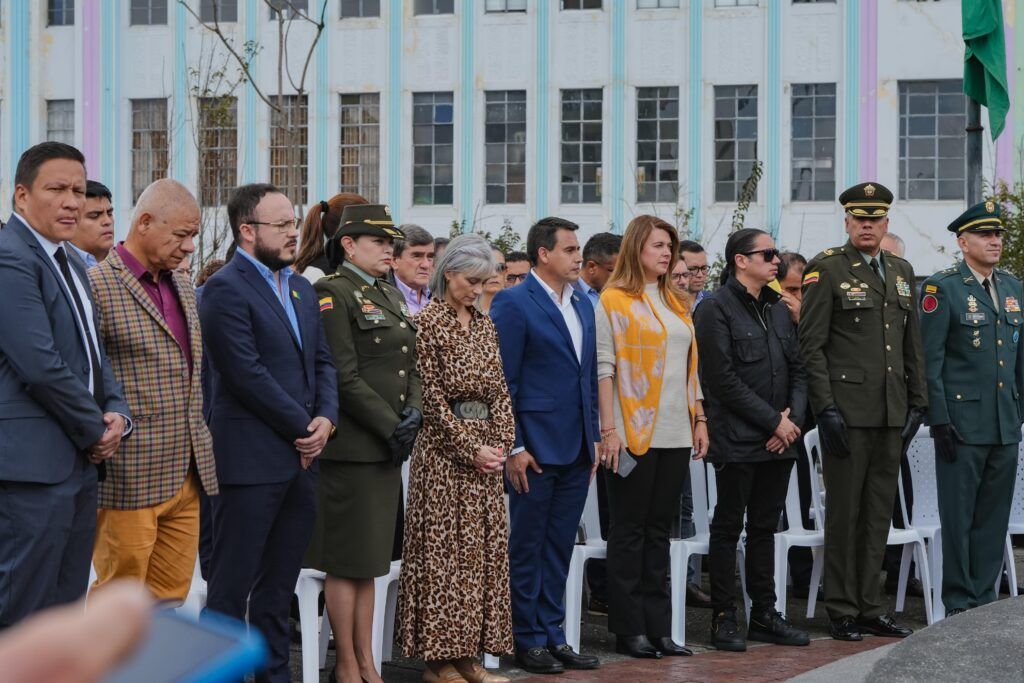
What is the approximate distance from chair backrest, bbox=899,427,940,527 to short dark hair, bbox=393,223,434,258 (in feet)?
10.8

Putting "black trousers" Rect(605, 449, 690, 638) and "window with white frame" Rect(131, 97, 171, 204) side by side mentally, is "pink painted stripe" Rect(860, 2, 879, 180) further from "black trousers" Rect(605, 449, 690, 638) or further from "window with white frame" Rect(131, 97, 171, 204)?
"black trousers" Rect(605, 449, 690, 638)

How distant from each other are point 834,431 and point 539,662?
2165mm

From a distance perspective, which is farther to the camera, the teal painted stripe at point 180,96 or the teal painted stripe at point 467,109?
the teal painted stripe at point 180,96

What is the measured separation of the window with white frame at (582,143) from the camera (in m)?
27.8

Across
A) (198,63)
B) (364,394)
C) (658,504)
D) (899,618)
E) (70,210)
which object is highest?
(198,63)

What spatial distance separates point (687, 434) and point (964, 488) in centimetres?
187

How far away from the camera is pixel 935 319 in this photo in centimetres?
846

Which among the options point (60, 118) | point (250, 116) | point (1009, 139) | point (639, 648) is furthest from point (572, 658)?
point (60, 118)

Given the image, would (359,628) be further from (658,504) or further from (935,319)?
(935,319)

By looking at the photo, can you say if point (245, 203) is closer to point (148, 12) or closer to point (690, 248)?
point (690, 248)

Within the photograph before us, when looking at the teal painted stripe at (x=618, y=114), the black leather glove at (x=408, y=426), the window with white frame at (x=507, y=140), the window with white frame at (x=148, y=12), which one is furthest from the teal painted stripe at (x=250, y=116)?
the black leather glove at (x=408, y=426)

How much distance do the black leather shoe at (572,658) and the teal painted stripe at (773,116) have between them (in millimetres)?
20541

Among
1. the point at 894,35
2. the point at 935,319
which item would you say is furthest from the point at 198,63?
the point at 935,319

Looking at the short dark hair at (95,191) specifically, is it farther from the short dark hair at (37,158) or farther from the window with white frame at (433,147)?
the window with white frame at (433,147)
